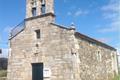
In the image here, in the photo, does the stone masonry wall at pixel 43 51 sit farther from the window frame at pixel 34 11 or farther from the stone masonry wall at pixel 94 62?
the stone masonry wall at pixel 94 62

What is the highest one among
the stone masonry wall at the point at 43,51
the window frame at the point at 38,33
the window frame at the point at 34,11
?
the window frame at the point at 34,11

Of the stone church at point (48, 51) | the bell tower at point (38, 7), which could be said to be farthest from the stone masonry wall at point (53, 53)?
the bell tower at point (38, 7)

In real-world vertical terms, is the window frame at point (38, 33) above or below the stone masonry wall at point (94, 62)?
above

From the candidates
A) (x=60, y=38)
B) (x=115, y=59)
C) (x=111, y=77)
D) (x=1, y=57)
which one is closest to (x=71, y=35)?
(x=60, y=38)

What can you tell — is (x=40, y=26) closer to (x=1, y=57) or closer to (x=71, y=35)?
(x=71, y=35)

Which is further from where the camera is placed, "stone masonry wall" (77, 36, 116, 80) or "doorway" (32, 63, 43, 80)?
"doorway" (32, 63, 43, 80)

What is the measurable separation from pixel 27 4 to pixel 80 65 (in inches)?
308

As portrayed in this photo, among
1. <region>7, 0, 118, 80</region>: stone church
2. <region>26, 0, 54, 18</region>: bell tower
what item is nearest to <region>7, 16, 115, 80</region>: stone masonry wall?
<region>7, 0, 118, 80</region>: stone church

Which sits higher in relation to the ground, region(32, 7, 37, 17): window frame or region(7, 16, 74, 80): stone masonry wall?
region(32, 7, 37, 17): window frame

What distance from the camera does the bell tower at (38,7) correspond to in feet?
63.9

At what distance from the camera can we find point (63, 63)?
58.3 feet

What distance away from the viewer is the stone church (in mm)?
17641

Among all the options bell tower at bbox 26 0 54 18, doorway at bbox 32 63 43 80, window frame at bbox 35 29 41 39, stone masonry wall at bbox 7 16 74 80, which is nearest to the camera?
stone masonry wall at bbox 7 16 74 80

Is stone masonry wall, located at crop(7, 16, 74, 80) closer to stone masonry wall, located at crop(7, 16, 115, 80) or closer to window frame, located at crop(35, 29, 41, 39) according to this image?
stone masonry wall, located at crop(7, 16, 115, 80)
